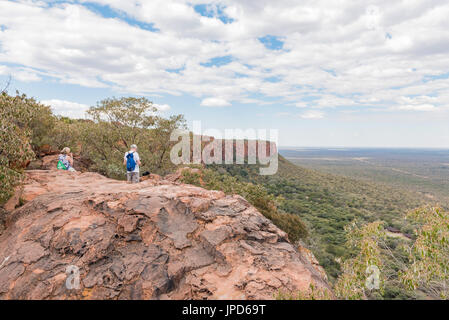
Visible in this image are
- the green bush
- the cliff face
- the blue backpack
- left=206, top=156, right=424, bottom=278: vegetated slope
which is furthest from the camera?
left=206, top=156, right=424, bottom=278: vegetated slope

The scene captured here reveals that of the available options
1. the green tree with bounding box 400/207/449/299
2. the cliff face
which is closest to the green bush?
the cliff face

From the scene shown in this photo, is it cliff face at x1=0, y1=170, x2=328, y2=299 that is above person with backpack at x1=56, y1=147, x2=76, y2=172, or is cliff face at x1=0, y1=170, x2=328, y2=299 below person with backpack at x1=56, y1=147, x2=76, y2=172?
below

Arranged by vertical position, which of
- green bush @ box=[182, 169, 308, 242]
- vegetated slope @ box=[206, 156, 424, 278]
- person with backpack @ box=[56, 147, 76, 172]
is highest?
person with backpack @ box=[56, 147, 76, 172]

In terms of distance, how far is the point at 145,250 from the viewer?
19.5 ft

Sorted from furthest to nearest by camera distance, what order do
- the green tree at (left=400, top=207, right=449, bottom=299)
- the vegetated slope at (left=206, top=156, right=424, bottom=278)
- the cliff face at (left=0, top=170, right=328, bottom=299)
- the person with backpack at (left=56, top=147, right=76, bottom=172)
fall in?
the vegetated slope at (left=206, top=156, right=424, bottom=278) → the person with backpack at (left=56, top=147, right=76, bottom=172) → the green tree at (left=400, top=207, right=449, bottom=299) → the cliff face at (left=0, top=170, right=328, bottom=299)

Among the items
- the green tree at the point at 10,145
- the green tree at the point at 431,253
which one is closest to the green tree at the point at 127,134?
the green tree at the point at 10,145

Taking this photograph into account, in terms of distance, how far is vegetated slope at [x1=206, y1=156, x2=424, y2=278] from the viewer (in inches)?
1145

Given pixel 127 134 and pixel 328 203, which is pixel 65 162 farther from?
pixel 328 203

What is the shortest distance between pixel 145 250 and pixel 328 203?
43.3m

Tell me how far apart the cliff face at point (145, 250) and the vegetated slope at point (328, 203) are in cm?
1913

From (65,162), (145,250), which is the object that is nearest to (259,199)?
(65,162)

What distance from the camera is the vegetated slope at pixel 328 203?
95.4 feet

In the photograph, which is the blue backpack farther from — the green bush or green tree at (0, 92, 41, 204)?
the green bush

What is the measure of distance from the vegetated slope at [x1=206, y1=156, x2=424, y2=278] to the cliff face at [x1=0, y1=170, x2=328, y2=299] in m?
19.1
